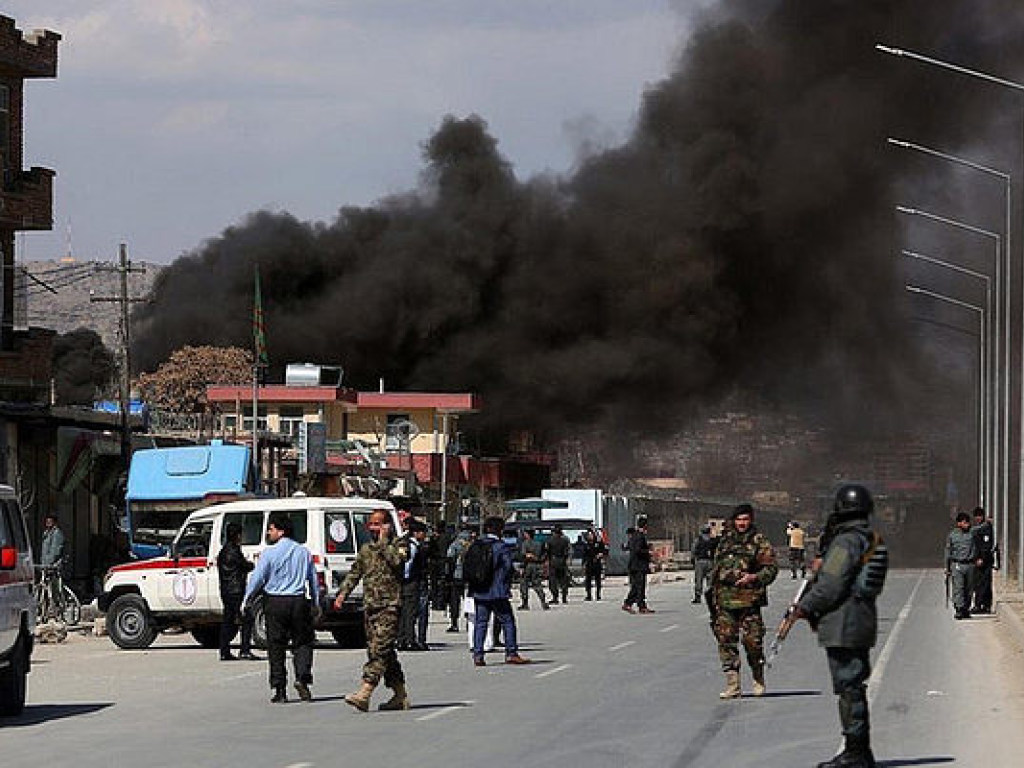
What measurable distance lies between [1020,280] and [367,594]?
58.4 meters

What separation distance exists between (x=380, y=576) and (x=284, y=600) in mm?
1420

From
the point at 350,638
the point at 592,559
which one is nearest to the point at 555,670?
the point at 350,638

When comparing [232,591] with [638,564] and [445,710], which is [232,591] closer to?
[445,710]

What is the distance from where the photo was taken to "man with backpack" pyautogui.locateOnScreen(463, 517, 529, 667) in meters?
23.8

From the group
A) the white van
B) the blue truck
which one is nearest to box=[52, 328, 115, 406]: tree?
the blue truck

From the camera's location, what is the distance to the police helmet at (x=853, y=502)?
1294cm

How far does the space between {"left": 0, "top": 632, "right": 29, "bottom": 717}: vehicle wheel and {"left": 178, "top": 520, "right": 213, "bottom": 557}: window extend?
10251mm

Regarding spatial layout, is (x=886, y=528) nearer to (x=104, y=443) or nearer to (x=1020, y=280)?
(x=1020, y=280)

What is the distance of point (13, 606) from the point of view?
17766 mm

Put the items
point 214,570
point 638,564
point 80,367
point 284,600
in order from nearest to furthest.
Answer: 1. point 284,600
2. point 214,570
3. point 638,564
4. point 80,367

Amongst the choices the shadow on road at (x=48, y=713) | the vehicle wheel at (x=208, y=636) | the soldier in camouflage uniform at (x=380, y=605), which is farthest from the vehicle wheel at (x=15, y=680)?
the vehicle wheel at (x=208, y=636)

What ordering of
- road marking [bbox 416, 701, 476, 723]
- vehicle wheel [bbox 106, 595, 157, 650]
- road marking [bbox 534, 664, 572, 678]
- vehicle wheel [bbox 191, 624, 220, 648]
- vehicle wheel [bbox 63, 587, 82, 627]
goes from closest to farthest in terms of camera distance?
road marking [bbox 416, 701, 476, 723] < road marking [bbox 534, 664, 572, 678] < vehicle wheel [bbox 106, 595, 157, 650] < vehicle wheel [bbox 191, 624, 220, 648] < vehicle wheel [bbox 63, 587, 82, 627]

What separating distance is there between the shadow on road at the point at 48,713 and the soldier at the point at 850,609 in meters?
7.22

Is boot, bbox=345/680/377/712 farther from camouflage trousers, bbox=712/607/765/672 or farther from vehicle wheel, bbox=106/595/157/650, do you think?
vehicle wheel, bbox=106/595/157/650
